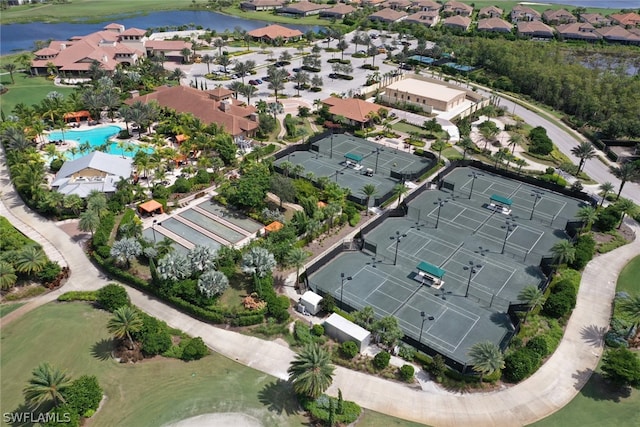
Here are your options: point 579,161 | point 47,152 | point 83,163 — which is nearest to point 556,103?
point 579,161

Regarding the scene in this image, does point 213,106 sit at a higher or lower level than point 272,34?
lower

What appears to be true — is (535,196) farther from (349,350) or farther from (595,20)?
(595,20)

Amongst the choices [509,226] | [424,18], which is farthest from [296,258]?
[424,18]

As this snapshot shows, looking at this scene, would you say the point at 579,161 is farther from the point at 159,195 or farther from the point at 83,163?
the point at 83,163

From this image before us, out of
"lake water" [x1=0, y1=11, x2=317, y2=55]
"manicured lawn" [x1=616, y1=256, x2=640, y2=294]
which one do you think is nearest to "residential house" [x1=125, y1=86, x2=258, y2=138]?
"manicured lawn" [x1=616, y1=256, x2=640, y2=294]

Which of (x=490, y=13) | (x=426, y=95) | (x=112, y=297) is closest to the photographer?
(x=112, y=297)

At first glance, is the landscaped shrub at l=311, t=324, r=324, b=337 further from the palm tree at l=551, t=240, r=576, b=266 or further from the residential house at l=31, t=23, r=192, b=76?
the residential house at l=31, t=23, r=192, b=76
